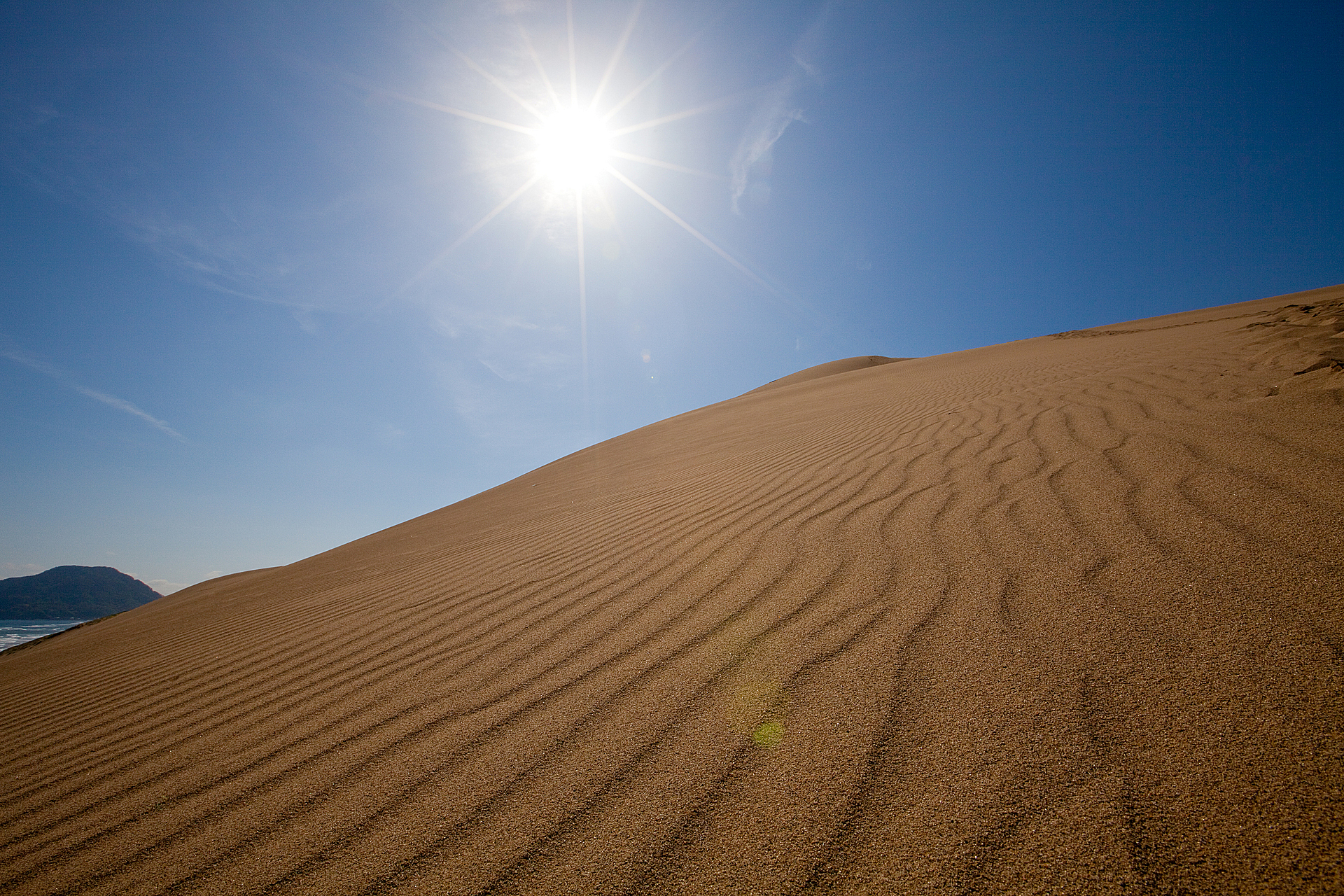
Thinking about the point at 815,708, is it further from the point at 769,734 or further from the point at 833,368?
the point at 833,368

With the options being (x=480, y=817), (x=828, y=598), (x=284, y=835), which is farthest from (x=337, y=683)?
(x=828, y=598)

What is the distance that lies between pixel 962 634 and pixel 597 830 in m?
1.22

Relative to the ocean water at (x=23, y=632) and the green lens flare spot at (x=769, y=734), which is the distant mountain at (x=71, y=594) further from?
the green lens flare spot at (x=769, y=734)

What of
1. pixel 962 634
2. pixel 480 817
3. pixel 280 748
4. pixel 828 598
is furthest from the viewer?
pixel 828 598

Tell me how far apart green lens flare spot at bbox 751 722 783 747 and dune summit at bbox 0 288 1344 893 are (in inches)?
0.4

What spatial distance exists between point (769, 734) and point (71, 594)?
76413mm

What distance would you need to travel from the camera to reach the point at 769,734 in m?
1.39

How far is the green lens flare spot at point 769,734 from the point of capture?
136 cm

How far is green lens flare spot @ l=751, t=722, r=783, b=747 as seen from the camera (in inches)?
53.5

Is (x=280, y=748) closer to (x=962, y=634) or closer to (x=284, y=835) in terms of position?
(x=284, y=835)

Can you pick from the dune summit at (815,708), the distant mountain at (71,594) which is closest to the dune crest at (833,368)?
the dune summit at (815,708)

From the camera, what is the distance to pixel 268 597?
4859mm

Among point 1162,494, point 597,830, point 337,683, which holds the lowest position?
point 597,830

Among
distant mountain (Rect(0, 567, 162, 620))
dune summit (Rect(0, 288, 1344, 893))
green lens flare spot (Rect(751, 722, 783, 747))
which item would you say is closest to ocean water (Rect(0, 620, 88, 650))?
dune summit (Rect(0, 288, 1344, 893))
